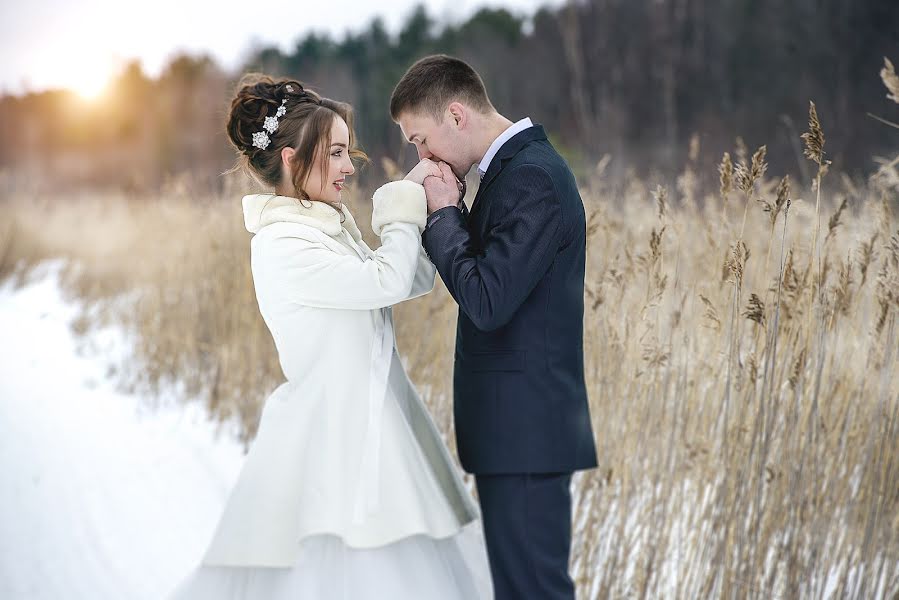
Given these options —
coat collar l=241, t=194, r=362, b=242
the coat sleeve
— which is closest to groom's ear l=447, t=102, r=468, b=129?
the coat sleeve

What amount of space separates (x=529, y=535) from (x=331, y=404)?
0.52 m

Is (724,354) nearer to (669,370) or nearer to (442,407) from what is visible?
(669,370)

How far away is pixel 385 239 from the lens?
5.36 ft

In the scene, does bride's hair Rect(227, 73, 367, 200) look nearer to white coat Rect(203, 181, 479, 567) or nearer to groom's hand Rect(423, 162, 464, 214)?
white coat Rect(203, 181, 479, 567)

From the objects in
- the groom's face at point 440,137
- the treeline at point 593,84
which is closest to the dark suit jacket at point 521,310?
the groom's face at point 440,137

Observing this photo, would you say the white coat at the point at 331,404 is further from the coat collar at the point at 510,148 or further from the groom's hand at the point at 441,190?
the coat collar at the point at 510,148

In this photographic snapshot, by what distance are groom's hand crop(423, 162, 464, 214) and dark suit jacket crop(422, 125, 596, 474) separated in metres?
0.04

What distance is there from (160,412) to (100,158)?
76.9 ft

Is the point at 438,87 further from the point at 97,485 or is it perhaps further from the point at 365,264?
the point at 97,485

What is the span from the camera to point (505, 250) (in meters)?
1.54

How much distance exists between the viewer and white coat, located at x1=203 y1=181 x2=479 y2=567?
1601 millimetres

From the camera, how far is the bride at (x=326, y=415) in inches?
63.3

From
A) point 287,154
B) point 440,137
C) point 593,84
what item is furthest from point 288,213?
point 593,84

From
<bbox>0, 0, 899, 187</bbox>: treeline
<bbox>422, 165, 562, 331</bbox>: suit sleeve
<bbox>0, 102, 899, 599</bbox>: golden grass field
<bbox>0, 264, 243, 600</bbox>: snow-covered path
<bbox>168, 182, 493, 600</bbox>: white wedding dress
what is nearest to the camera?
<bbox>422, 165, 562, 331</bbox>: suit sleeve
